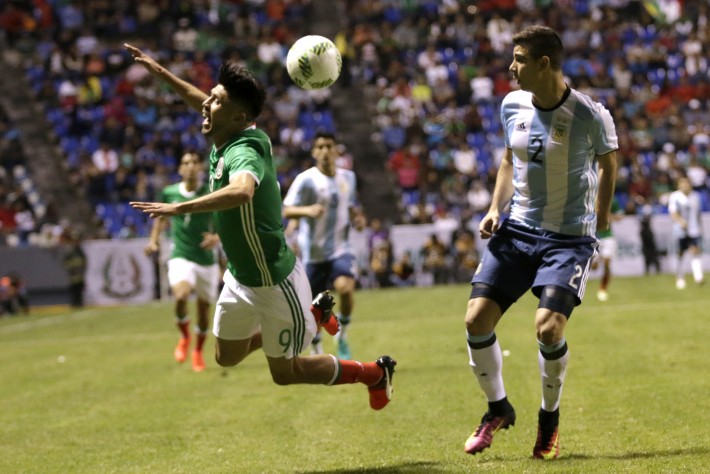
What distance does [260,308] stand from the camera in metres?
6.81

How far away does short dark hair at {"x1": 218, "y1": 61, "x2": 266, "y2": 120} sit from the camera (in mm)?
6590

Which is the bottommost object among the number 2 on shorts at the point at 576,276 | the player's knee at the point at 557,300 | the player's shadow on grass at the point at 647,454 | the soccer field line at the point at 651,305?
the soccer field line at the point at 651,305

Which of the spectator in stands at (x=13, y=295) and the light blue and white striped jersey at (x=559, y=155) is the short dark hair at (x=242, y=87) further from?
the spectator in stands at (x=13, y=295)

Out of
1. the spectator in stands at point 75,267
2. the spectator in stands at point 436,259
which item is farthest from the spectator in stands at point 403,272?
the spectator in stands at point 75,267

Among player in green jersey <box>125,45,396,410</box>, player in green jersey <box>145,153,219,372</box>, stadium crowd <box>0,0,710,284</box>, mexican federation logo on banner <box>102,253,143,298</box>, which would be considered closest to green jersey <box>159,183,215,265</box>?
player in green jersey <box>145,153,219,372</box>

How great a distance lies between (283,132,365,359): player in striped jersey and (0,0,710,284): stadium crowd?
15679 mm

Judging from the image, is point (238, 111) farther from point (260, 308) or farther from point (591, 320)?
point (591, 320)

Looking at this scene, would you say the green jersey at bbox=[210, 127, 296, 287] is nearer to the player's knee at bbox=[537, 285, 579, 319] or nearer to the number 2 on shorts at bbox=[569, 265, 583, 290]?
the player's knee at bbox=[537, 285, 579, 319]

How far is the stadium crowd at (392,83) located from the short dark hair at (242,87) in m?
21.4

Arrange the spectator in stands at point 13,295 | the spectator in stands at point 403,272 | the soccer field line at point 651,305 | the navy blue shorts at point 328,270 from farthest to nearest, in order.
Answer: the spectator in stands at point 403,272, the spectator in stands at point 13,295, the soccer field line at point 651,305, the navy blue shorts at point 328,270

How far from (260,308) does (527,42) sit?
7.55 feet

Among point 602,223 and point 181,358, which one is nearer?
point 602,223

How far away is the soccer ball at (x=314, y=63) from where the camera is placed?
7566 mm

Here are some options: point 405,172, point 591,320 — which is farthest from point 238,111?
point 405,172
